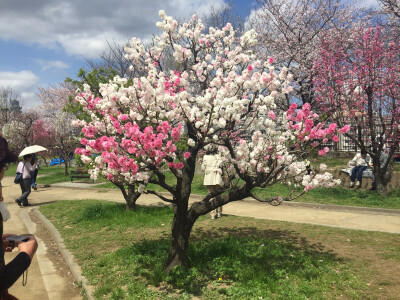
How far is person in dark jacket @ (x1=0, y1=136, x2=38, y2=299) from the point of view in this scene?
181 centimetres

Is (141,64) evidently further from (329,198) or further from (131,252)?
(329,198)

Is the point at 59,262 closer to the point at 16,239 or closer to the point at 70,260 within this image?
the point at 70,260

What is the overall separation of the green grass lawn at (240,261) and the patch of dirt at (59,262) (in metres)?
0.23

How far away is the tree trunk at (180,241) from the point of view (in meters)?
4.80

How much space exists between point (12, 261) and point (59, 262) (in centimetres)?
457

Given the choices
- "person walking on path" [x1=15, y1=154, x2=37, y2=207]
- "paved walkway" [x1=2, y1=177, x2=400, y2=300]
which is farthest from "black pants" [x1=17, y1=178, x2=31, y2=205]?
"paved walkway" [x1=2, y1=177, x2=400, y2=300]

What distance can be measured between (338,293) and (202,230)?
11.6 ft

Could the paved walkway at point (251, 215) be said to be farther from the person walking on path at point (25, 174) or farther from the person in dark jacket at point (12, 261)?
the person in dark jacket at point (12, 261)

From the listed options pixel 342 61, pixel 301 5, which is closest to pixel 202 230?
pixel 342 61

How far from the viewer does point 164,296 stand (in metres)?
4.13

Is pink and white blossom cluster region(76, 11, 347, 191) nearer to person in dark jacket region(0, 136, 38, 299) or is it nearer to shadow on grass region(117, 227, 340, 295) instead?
shadow on grass region(117, 227, 340, 295)

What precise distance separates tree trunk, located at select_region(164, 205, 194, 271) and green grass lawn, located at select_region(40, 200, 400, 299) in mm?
161

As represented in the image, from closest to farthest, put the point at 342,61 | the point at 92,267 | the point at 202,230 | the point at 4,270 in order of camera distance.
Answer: the point at 4,270
the point at 92,267
the point at 202,230
the point at 342,61

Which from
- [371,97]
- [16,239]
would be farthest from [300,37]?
[16,239]
